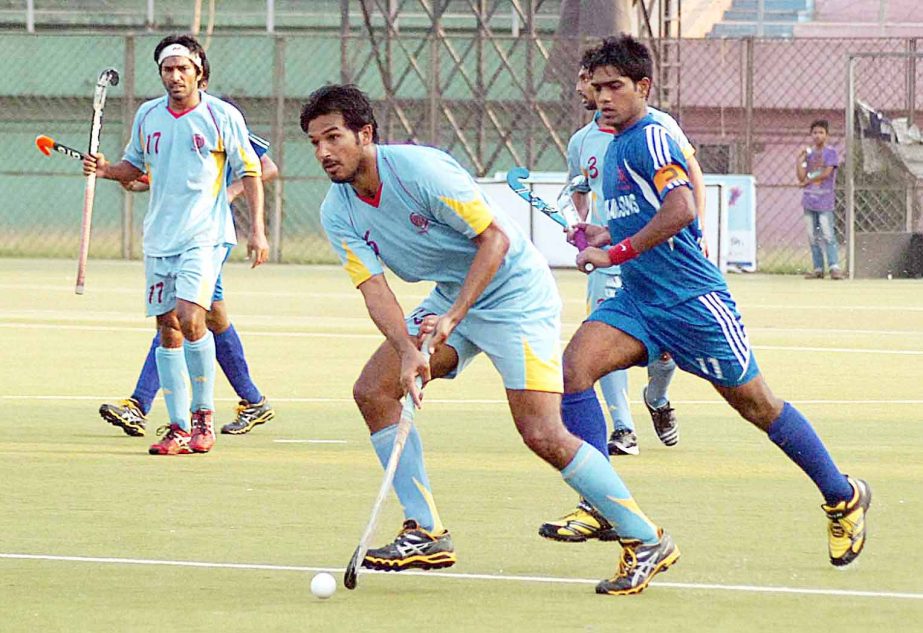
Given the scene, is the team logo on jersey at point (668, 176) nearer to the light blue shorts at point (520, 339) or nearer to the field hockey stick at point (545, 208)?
the light blue shorts at point (520, 339)

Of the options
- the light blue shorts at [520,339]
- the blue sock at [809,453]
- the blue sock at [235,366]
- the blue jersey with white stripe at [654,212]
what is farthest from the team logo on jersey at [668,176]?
the blue sock at [235,366]

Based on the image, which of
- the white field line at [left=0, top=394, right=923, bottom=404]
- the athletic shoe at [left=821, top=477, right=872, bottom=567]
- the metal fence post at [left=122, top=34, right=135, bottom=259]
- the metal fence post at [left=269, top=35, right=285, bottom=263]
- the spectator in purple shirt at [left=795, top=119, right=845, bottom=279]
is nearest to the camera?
the athletic shoe at [left=821, top=477, right=872, bottom=567]

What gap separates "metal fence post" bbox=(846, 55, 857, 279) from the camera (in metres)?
24.3

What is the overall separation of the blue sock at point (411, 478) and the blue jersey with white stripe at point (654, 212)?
1.01 m

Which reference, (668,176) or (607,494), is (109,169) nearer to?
(668,176)

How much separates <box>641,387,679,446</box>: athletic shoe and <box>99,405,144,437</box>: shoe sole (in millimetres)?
2683

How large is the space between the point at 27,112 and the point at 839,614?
28899mm

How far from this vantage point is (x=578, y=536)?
7.53 meters

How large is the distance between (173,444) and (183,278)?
0.83 metres

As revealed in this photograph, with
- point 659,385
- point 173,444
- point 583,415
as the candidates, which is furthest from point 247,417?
point 583,415

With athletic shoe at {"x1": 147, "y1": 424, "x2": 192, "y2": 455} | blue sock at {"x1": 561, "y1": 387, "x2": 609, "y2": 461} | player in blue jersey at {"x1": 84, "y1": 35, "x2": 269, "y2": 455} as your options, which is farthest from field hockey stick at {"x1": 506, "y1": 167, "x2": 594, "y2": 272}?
athletic shoe at {"x1": 147, "y1": 424, "x2": 192, "y2": 455}

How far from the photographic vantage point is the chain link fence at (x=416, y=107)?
95.5 ft

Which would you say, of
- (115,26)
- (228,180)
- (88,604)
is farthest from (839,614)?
(115,26)

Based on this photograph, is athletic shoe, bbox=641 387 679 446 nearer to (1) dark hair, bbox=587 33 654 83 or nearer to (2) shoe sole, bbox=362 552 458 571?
(1) dark hair, bbox=587 33 654 83
